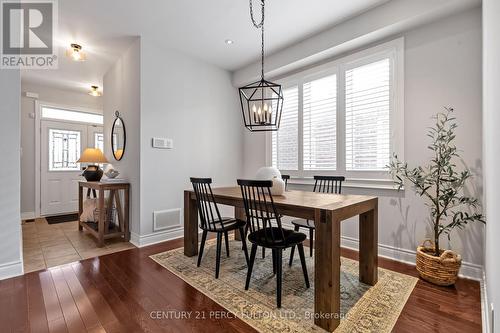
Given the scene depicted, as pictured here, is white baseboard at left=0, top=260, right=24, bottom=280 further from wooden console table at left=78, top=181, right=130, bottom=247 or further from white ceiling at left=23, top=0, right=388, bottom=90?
white ceiling at left=23, top=0, right=388, bottom=90

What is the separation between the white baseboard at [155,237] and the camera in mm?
3289

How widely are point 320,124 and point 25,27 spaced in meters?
3.94

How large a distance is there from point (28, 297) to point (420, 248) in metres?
3.54

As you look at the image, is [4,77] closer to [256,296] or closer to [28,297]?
[28,297]

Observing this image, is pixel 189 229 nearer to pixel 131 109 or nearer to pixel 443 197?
pixel 131 109

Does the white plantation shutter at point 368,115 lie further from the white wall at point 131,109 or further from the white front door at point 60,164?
the white front door at point 60,164

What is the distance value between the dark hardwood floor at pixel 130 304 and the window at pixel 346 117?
1349mm

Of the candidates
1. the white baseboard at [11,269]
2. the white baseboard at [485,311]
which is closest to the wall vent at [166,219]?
the white baseboard at [11,269]

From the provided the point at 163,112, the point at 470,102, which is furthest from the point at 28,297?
the point at 470,102

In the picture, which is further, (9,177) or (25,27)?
(25,27)

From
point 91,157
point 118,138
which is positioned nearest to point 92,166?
point 91,157

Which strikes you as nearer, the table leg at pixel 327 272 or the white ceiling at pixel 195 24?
the table leg at pixel 327 272

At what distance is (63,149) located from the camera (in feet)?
17.7

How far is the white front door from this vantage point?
5117 mm
